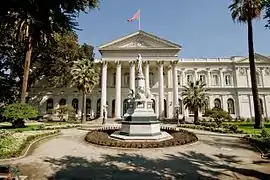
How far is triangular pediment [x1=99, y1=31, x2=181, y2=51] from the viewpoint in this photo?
40.9 metres

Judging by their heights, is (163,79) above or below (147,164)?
above

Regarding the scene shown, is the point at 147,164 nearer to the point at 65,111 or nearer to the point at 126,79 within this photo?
the point at 65,111

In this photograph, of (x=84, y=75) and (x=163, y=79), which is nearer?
(x=84, y=75)

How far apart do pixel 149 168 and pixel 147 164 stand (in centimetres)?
64

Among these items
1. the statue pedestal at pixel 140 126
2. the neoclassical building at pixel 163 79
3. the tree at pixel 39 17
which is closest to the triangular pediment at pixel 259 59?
the neoclassical building at pixel 163 79

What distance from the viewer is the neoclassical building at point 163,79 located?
40969 mm

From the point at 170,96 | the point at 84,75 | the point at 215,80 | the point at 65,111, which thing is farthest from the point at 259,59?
the point at 65,111

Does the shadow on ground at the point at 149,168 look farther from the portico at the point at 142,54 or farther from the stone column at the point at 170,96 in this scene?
the stone column at the point at 170,96

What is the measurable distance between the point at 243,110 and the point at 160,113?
18922 millimetres

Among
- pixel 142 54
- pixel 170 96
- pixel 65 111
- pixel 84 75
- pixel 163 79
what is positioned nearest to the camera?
pixel 84 75

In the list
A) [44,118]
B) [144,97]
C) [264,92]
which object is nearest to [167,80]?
[264,92]

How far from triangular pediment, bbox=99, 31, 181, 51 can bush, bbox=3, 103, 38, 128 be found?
779 inches

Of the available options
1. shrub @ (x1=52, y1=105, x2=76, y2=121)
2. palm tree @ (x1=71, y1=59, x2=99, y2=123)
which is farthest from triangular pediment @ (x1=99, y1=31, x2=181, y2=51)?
shrub @ (x1=52, y1=105, x2=76, y2=121)

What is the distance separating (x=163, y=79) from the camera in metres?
44.4
